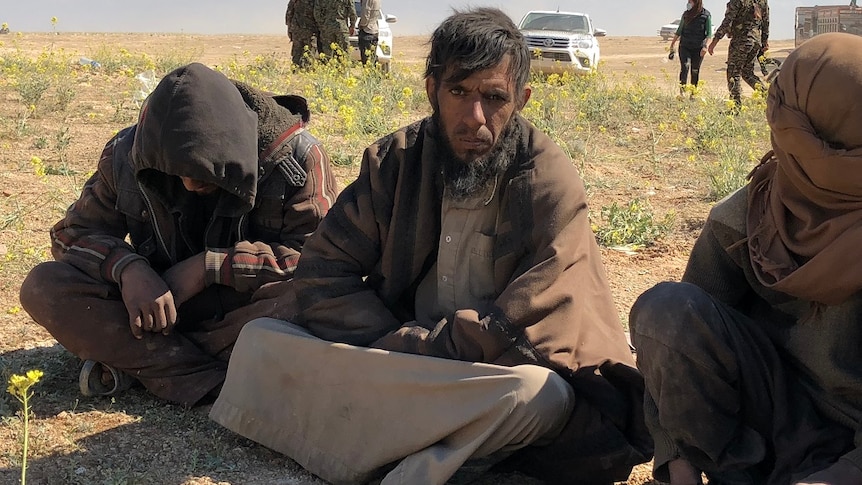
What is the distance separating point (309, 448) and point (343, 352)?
1.06ft

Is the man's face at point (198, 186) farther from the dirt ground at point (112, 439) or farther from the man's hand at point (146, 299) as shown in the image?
A: the dirt ground at point (112, 439)

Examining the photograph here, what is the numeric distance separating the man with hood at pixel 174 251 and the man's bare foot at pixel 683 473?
148 cm

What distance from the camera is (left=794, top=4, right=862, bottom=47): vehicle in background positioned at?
20.0 metres

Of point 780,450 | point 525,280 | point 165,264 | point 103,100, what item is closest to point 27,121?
point 103,100

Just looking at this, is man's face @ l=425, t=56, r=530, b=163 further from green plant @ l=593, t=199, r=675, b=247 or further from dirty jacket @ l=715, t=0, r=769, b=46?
dirty jacket @ l=715, t=0, r=769, b=46

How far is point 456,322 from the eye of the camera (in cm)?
266

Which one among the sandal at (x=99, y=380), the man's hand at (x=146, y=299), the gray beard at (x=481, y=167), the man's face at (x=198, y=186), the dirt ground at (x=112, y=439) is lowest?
the dirt ground at (x=112, y=439)

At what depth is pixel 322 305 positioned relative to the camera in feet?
9.60

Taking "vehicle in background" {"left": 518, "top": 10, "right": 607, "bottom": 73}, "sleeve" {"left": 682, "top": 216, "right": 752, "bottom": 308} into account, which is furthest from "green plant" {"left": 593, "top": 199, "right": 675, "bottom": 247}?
"vehicle in background" {"left": 518, "top": 10, "right": 607, "bottom": 73}

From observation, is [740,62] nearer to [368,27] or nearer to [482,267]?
[368,27]

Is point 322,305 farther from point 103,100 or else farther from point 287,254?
point 103,100

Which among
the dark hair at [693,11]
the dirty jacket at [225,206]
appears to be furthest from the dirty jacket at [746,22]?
the dirty jacket at [225,206]

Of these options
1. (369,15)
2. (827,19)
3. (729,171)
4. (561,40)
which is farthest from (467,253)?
(827,19)

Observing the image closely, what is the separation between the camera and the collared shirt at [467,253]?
2844 millimetres
